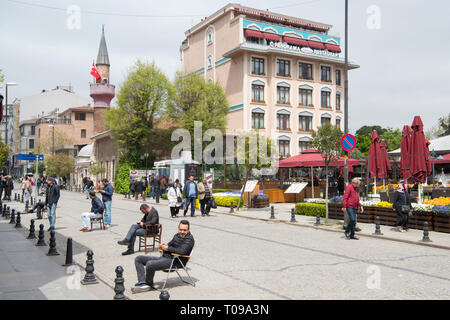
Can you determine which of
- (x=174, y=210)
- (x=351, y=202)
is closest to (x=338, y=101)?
(x=174, y=210)

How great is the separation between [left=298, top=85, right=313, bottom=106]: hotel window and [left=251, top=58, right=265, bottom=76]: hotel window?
543 cm

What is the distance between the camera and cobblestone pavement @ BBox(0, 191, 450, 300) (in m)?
6.46

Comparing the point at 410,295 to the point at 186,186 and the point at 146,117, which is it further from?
the point at 146,117

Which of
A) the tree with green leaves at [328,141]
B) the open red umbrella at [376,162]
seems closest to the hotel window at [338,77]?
the open red umbrella at [376,162]

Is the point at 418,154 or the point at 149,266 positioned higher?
the point at 418,154

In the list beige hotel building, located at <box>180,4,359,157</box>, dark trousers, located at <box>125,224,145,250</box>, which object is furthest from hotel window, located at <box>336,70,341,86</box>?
dark trousers, located at <box>125,224,145,250</box>

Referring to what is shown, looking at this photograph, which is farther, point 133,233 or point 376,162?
point 376,162

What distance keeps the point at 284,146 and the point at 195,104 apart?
41.2 ft

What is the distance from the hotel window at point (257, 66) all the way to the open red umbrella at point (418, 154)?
3000cm

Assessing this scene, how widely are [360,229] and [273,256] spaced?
558cm

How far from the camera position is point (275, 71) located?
154ft

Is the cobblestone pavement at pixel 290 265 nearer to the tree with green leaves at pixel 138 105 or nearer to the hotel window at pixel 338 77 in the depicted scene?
the tree with green leaves at pixel 138 105

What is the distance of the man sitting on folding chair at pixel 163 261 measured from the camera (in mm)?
6602

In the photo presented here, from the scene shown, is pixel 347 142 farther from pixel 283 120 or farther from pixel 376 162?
pixel 283 120
